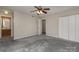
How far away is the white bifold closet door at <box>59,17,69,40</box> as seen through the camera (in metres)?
6.50

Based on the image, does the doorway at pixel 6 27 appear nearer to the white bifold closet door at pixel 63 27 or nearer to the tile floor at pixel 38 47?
the tile floor at pixel 38 47

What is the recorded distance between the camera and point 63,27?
678cm

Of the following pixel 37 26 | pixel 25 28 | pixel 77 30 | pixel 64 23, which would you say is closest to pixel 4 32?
pixel 25 28

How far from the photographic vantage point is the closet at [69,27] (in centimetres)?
573

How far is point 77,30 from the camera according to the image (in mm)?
5668

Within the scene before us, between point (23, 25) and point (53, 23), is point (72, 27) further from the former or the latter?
point (23, 25)

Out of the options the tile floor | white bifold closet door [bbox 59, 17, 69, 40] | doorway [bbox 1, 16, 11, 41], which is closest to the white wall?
doorway [bbox 1, 16, 11, 41]

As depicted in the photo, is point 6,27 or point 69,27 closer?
point 69,27

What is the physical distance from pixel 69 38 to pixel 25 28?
154 inches

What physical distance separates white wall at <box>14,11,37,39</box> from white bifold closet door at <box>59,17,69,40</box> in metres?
3.10

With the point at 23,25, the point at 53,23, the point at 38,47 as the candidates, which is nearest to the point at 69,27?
the point at 53,23

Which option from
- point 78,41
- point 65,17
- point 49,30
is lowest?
point 78,41

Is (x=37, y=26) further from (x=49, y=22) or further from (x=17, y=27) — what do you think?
(x=17, y=27)

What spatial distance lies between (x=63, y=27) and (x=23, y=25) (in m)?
3.38
